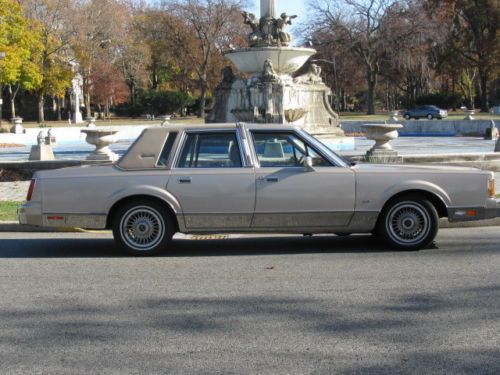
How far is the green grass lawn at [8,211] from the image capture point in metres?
11.5

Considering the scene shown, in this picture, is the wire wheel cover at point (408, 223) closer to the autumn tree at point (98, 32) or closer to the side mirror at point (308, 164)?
the side mirror at point (308, 164)

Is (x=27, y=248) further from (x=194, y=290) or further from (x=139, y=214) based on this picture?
(x=194, y=290)

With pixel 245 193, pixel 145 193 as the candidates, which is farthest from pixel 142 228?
pixel 245 193

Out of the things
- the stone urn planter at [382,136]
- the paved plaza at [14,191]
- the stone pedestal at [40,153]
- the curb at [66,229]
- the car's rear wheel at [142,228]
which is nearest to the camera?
the car's rear wheel at [142,228]

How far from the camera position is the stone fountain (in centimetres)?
2516

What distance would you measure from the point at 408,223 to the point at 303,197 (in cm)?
132

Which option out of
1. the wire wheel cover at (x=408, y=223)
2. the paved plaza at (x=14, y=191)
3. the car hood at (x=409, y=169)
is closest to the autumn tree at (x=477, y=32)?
the paved plaza at (x=14, y=191)

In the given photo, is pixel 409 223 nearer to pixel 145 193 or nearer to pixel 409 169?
pixel 409 169

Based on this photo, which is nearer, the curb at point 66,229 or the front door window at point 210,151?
the front door window at point 210,151

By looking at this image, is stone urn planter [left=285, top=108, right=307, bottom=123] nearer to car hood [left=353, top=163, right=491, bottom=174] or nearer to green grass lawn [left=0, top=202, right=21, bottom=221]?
green grass lawn [left=0, top=202, right=21, bottom=221]

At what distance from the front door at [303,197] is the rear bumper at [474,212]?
4.08ft

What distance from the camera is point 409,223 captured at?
8797 mm

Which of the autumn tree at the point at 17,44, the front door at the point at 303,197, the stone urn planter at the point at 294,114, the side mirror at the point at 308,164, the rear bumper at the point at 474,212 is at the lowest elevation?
the rear bumper at the point at 474,212

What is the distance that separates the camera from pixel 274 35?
2636 cm
